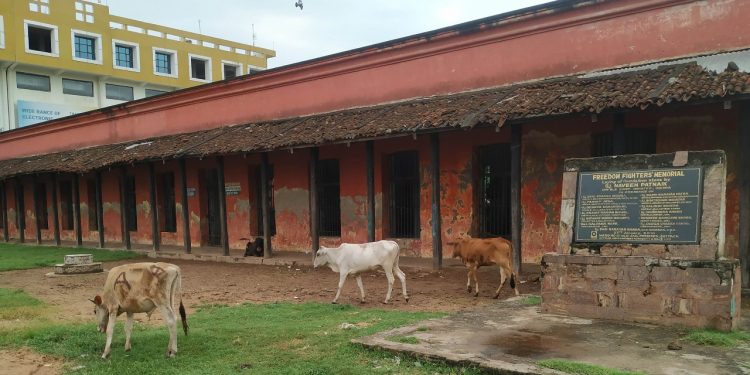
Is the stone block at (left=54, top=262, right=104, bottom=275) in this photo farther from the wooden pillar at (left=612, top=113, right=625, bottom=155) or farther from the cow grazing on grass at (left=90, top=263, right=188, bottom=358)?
the wooden pillar at (left=612, top=113, right=625, bottom=155)

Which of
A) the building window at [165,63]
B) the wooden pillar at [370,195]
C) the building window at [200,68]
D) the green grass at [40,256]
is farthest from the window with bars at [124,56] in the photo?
the wooden pillar at [370,195]

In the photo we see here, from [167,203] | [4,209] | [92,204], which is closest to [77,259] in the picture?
[167,203]

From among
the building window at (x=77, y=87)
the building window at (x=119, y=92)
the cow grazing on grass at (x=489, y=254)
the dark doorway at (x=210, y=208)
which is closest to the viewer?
the cow grazing on grass at (x=489, y=254)

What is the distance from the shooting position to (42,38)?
116 ft

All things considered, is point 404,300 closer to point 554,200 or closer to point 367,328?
point 367,328

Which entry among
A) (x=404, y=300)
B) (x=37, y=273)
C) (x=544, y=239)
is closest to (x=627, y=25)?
(x=544, y=239)

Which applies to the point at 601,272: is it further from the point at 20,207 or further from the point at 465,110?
the point at 20,207

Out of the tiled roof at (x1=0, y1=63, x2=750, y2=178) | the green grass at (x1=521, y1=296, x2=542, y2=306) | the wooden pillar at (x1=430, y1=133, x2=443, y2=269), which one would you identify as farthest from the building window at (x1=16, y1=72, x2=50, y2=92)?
the green grass at (x1=521, y1=296, x2=542, y2=306)

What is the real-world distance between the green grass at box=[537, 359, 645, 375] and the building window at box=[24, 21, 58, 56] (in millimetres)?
37743

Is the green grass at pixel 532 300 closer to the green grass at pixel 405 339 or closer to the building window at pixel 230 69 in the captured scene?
the green grass at pixel 405 339

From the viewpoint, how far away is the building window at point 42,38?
112 feet

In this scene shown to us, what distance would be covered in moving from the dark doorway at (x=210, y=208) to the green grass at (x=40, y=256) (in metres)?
2.43

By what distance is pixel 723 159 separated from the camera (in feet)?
19.5

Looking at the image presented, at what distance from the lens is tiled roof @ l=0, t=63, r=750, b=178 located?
328 inches
